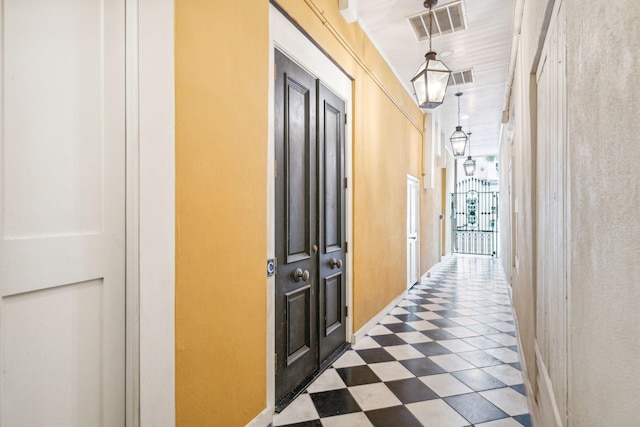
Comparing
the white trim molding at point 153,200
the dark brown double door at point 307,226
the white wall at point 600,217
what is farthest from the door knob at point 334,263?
the white wall at point 600,217

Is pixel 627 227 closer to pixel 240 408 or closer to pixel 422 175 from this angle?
pixel 240 408

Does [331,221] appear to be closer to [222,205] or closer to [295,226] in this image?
[295,226]

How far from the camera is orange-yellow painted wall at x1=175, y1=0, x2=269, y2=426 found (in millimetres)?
1632

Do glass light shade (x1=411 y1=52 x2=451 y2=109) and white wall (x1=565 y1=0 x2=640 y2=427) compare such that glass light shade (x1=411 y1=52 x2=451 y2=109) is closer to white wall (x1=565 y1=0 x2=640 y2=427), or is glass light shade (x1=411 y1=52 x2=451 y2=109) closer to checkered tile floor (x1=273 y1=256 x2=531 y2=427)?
white wall (x1=565 y1=0 x2=640 y2=427)

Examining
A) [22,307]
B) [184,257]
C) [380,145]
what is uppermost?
[380,145]

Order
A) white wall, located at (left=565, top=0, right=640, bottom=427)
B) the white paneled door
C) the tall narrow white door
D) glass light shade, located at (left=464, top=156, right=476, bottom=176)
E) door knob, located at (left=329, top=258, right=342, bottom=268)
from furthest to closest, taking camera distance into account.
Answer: glass light shade, located at (left=464, top=156, right=476, bottom=176)
the tall narrow white door
door knob, located at (left=329, top=258, right=342, bottom=268)
the white paneled door
white wall, located at (left=565, top=0, right=640, bottom=427)

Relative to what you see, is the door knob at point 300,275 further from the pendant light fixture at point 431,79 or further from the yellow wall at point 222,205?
the pendant light fixture at point 431,79

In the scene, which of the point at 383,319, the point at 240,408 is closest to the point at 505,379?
the point at 383,319

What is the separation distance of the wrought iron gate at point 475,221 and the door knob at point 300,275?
11.0 meters

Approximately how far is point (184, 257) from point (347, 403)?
1771 millimetres

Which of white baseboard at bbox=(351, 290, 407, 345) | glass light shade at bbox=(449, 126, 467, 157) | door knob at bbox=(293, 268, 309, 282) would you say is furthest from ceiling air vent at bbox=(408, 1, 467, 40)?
white baseboard at bbox=(351, 290, 407, 345)

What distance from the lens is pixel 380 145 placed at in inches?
180

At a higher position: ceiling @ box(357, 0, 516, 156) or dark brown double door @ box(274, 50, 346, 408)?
ceiling @ box(357, 0, 516, 156)

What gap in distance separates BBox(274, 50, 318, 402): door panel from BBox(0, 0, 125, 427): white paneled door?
1225mm
